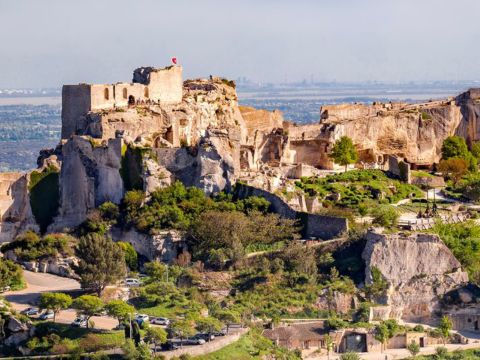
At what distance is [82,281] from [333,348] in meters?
8.29

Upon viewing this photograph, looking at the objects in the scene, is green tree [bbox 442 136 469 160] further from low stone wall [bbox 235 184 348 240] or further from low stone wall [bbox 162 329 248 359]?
low stone wall [bbox 162 329 248 359]

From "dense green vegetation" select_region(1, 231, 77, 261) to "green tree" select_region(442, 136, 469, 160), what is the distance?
17.8 metres

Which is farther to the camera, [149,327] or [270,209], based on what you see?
[270,209]

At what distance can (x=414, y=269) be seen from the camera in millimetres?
55938

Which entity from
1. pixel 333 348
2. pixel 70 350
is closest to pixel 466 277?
pixel 333 348

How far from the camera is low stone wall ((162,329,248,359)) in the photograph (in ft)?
160

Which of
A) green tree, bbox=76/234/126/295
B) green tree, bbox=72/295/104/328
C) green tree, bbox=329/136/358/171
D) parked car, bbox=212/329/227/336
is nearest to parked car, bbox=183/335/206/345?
parked car, bbox=212/329/227/336

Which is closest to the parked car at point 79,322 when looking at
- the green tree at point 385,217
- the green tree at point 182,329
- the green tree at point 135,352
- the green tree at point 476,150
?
the green tree at point 182,329

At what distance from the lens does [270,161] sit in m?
64.9

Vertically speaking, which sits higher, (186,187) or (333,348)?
(186,187)

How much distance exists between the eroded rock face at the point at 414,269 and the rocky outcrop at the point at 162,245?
6616mm

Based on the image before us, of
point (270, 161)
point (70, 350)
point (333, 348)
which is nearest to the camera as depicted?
point (70, 350)

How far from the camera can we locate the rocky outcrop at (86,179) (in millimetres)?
61312

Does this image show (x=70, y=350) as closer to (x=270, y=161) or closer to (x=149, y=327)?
(x=149, y=327)
